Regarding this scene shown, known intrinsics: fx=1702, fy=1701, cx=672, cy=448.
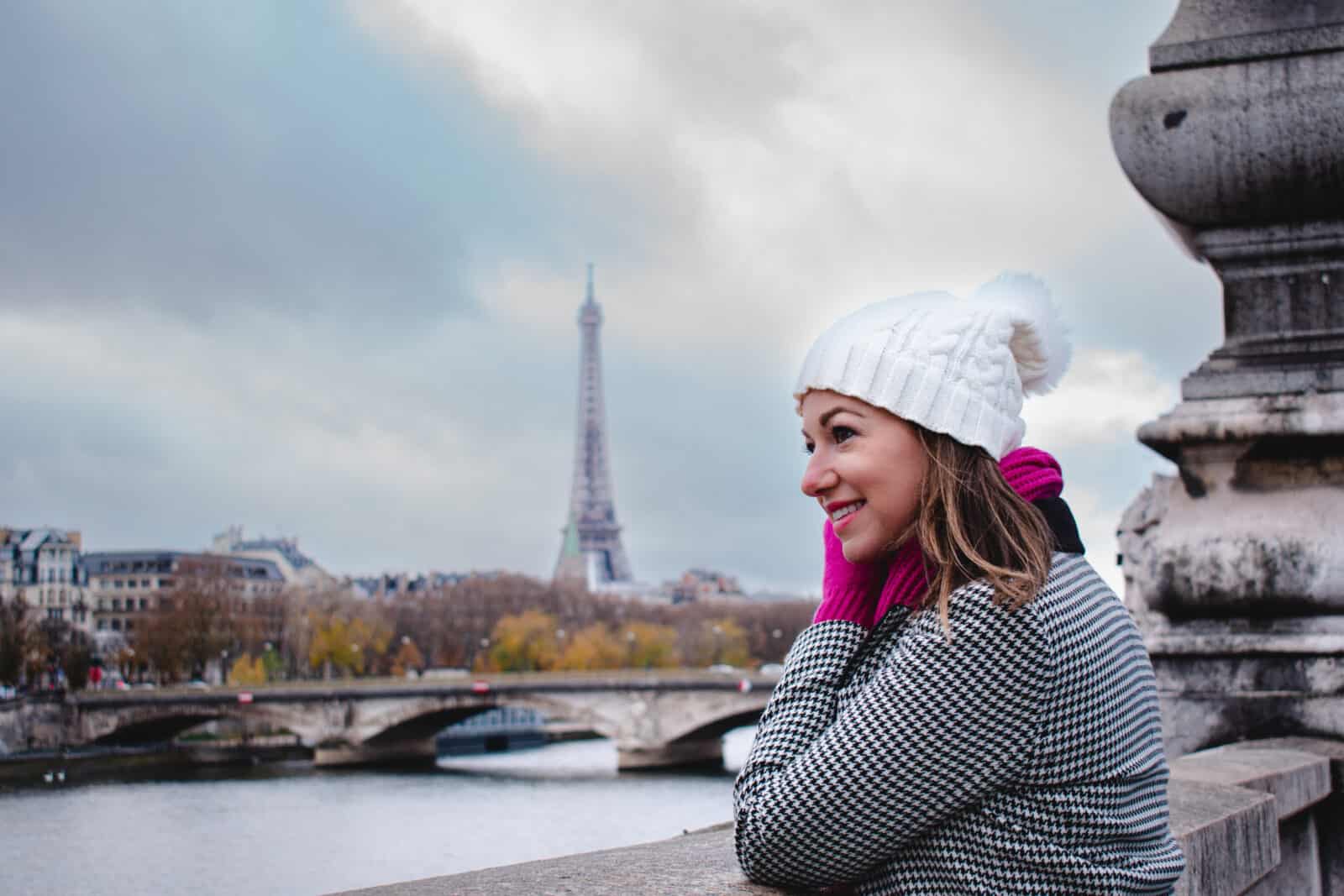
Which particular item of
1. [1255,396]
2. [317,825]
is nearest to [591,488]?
[317,825]

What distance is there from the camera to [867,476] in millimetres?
1747

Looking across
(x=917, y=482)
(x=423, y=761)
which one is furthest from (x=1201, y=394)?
(x=423, y=761)

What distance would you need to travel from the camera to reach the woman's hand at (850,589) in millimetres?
1741

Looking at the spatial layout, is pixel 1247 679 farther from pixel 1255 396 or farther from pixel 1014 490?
pixel 1014 490

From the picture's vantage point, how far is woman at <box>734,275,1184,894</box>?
1574 millimetres

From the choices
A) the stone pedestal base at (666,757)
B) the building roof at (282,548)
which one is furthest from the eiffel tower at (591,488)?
the stone pedestal base at (666,757)

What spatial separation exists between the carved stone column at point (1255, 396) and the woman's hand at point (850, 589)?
1.82 meters

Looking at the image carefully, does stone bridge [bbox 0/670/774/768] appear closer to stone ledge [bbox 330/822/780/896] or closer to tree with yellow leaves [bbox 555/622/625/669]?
tree with yellow leaves [bbox 555/622/625/669]

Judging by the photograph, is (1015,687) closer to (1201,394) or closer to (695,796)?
(1201,394)

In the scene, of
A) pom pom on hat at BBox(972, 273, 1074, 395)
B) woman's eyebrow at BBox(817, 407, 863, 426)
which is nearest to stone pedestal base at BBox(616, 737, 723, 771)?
pom pom on hat at BBox(972, 273, 1074, 395)

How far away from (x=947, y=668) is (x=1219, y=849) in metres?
0.97

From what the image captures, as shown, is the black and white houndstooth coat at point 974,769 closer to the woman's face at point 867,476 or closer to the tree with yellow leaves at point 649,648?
the woman's face at point 867,476

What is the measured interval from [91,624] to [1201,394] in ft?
261

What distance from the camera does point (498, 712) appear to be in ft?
223
